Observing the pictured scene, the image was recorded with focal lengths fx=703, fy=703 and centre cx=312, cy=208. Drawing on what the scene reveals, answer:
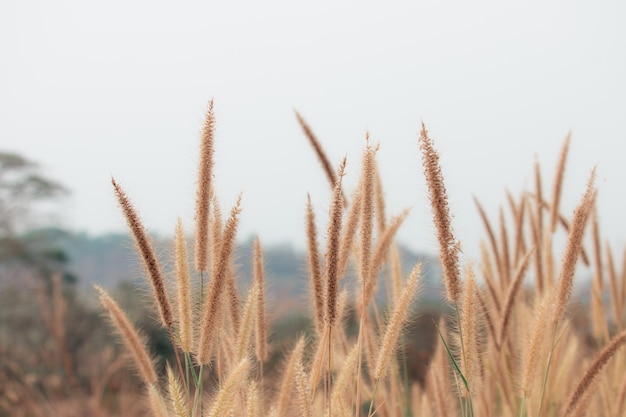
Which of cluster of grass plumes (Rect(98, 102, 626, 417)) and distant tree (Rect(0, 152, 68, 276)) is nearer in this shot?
cluster of grass plumes (Rect(98, 102, 626, 417))

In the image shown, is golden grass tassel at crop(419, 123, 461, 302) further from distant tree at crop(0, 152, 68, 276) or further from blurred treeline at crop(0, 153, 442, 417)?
distant tree at crop(0, 152, 68, 276)

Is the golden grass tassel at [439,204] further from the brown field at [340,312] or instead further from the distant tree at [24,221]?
the distant tree at [24,221]

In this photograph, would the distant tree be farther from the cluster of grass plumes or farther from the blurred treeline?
the cluster of grass plumes

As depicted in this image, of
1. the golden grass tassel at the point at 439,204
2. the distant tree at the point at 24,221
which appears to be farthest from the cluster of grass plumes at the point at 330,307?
the distant tree at the point at 24,221

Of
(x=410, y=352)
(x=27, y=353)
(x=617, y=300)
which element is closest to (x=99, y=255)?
(x=27, y=353)

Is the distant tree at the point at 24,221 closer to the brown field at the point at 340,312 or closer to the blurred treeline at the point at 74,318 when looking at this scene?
the blurred treeline at the point at 74,318

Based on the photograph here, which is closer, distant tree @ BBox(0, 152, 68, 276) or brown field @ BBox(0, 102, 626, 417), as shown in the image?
brown field @ BBox(0, 102, 626, 417)

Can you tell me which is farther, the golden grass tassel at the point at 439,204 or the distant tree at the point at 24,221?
the distant tree at the point at 24,221

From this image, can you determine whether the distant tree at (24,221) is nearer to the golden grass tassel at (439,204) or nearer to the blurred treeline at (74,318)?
the blurred treeline at (74,318)

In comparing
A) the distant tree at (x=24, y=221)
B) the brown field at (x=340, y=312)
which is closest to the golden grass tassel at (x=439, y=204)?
the brown field at (x=340, y=312)

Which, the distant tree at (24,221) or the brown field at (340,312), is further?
the distant tree at (24,221)

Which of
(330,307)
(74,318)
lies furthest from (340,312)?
(74,318)

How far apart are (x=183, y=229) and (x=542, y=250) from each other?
1.60m

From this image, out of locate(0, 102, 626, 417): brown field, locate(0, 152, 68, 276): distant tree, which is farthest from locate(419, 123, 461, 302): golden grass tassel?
locate(0, 152, 68, 276): distant tree
